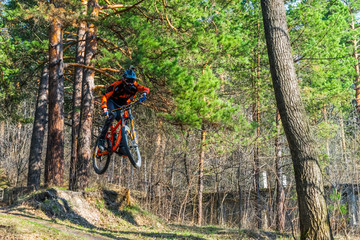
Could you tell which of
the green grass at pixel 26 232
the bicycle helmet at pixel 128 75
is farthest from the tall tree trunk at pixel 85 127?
the green grass at pixel 26 232

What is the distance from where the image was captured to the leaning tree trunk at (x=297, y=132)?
19.8 feet

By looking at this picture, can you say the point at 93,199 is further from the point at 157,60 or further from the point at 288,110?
the point at 288,110

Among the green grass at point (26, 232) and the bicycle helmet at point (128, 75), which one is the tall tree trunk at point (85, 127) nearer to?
the bicycle helmet at point (128, 75)

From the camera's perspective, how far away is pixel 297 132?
6414 mm

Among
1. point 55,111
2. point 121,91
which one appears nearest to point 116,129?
point 121,91

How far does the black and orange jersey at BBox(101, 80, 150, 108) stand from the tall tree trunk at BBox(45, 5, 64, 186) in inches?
173

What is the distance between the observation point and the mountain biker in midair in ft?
24.7

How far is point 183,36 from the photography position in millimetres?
11055

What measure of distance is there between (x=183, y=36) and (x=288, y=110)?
544 cm

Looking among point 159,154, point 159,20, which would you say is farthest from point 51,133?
point 159,154

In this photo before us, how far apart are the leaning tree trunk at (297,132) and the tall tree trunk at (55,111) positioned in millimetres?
7261

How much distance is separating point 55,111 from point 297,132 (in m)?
8.12

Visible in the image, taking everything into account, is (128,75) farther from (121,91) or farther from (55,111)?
(55,111)

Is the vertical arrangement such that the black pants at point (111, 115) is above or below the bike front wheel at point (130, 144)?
above
